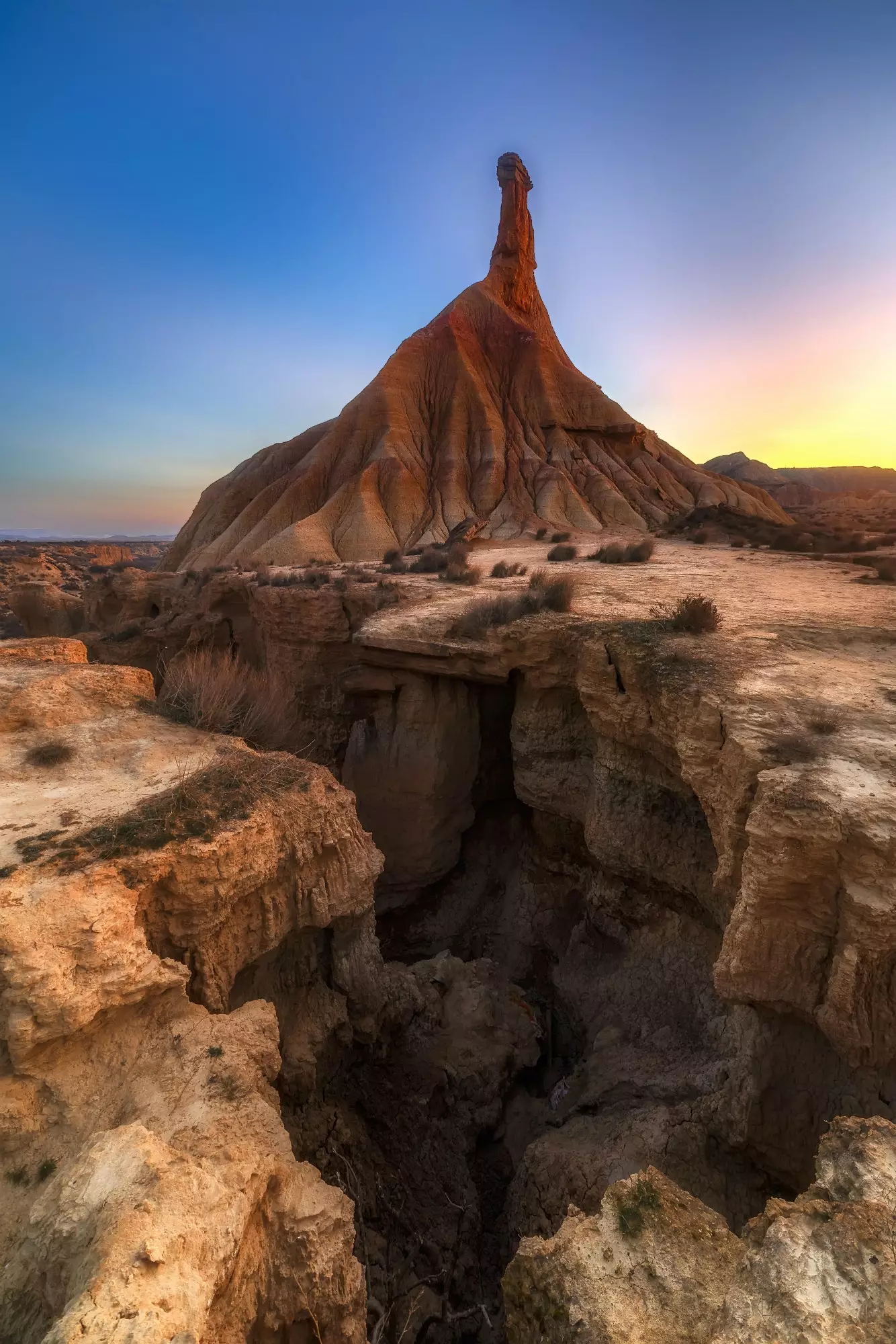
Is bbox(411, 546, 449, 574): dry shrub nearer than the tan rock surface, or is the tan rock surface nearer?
the tan rock surface

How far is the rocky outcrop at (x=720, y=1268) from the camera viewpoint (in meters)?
2.32

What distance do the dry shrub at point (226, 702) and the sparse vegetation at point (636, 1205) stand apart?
256 inches

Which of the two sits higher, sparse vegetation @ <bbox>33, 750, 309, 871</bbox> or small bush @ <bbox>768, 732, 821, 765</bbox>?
small bush @ <bbox>768, 732, 821, 765</bbox>

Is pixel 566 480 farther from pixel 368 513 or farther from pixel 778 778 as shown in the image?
pixel 778 778

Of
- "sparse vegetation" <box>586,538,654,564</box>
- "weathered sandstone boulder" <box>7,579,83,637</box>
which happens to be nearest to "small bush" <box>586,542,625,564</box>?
"sparse vegetation" <box>586,538,654,564</box>

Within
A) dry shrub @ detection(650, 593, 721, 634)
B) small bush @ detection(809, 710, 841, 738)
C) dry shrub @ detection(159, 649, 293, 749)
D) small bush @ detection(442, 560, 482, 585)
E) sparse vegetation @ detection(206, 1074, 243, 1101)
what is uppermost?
small bush @ detection(442, 560, 482, 585)

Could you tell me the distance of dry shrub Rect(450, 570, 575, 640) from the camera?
9.21 meters

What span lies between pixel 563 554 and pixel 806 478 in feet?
364

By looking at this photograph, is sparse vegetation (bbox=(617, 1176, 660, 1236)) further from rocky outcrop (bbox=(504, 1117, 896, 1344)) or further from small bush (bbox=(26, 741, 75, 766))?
small bush (bbox=(26, 741, 75, 766))

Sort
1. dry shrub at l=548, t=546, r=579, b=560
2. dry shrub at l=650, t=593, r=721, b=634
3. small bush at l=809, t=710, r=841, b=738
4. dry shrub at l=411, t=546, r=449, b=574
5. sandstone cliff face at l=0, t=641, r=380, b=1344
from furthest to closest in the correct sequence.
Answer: dry shrub at l=548, t=546, r=579, b=560
dry shrub at l=411, t=546, r=449, b=574
dry shrub at l=650, t=593, r=721, b=634
small bush at l=809, t=710, r=841, b=738
sandstone cliff face at l=0, t=641, r=380, b=1344

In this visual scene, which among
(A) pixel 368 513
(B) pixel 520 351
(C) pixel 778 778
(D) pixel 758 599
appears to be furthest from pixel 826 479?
(C) pixel 778 778

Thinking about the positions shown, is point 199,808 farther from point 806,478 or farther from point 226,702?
point 806,478

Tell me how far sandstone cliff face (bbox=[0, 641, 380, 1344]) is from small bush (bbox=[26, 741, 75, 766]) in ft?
0.26

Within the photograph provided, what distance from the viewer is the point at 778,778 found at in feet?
15.4
